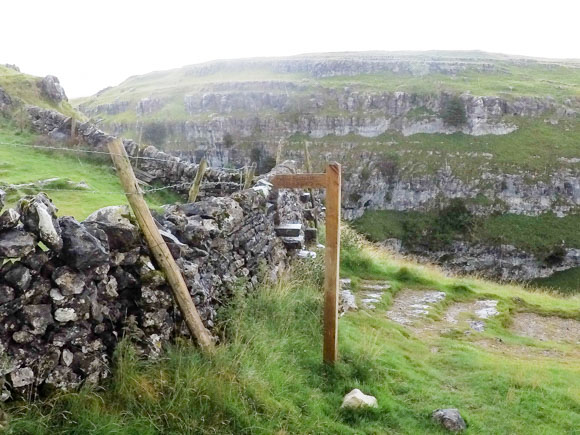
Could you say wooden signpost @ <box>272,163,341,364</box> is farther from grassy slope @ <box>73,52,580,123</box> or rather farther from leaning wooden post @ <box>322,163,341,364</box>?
grassy slope @ <box>73,52,580,123</box>

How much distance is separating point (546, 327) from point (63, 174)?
14154 mm

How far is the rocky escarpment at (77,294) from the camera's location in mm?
3871

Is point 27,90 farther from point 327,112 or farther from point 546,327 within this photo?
point 327,112

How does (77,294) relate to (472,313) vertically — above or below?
above

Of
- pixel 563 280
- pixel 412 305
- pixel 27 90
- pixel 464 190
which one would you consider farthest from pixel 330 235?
pixel 464 190

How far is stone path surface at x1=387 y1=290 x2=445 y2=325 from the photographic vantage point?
12141 mm

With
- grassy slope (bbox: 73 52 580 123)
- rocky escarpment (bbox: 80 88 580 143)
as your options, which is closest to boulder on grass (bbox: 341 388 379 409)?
rocky escarpment (bbox: 80 88 580 143)

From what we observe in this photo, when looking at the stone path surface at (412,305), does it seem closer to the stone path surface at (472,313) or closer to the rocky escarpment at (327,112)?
the stone path surface at (472,313)

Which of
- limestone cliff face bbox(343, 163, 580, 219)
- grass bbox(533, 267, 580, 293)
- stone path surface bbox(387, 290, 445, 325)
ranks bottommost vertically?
grass bbox(533, 267, 580, 293)

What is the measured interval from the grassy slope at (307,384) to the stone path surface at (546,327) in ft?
4.34

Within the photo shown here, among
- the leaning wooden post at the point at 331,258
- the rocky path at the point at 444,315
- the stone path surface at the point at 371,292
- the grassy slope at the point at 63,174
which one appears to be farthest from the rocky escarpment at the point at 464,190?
the leaning wooden post at the point at 331,258

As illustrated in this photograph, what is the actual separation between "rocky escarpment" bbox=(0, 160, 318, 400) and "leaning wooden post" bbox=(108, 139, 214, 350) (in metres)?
0.10

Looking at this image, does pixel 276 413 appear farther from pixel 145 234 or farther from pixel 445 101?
pixel 445 101

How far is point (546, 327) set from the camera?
43.6 ft
